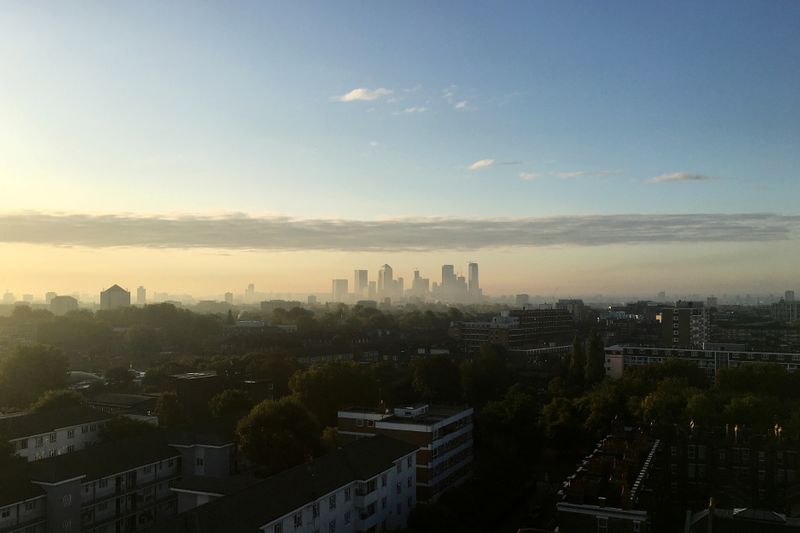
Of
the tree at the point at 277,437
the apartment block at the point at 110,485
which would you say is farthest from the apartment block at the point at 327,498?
the apartment block at the point at 110,485

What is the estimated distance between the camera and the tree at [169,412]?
81.1 feet

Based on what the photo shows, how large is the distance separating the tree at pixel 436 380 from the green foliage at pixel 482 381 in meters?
0.73

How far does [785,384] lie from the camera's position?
95.0 feet

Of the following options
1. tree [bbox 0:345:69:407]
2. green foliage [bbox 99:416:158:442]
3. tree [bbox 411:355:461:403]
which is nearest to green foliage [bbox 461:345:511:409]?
tree [bbox 411:355:461:403]

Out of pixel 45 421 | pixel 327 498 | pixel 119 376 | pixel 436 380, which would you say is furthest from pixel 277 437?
pixel 119 376

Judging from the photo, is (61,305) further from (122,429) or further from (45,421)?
(122,429)

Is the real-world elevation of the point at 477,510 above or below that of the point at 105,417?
below

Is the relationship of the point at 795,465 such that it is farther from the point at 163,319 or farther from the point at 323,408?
the point at 163,319

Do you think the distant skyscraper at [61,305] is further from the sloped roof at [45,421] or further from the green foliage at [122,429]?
the green foliage at [122,429]

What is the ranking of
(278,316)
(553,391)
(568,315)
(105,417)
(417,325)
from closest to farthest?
(105,417)
(553,391)
(568,315)
(417,325)
(278,316)

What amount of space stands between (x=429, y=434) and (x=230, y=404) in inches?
342

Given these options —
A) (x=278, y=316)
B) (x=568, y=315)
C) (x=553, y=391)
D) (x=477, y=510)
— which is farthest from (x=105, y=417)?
(x=278, y=316)

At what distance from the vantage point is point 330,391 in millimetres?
25766

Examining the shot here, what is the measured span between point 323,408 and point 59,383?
16.0 m
